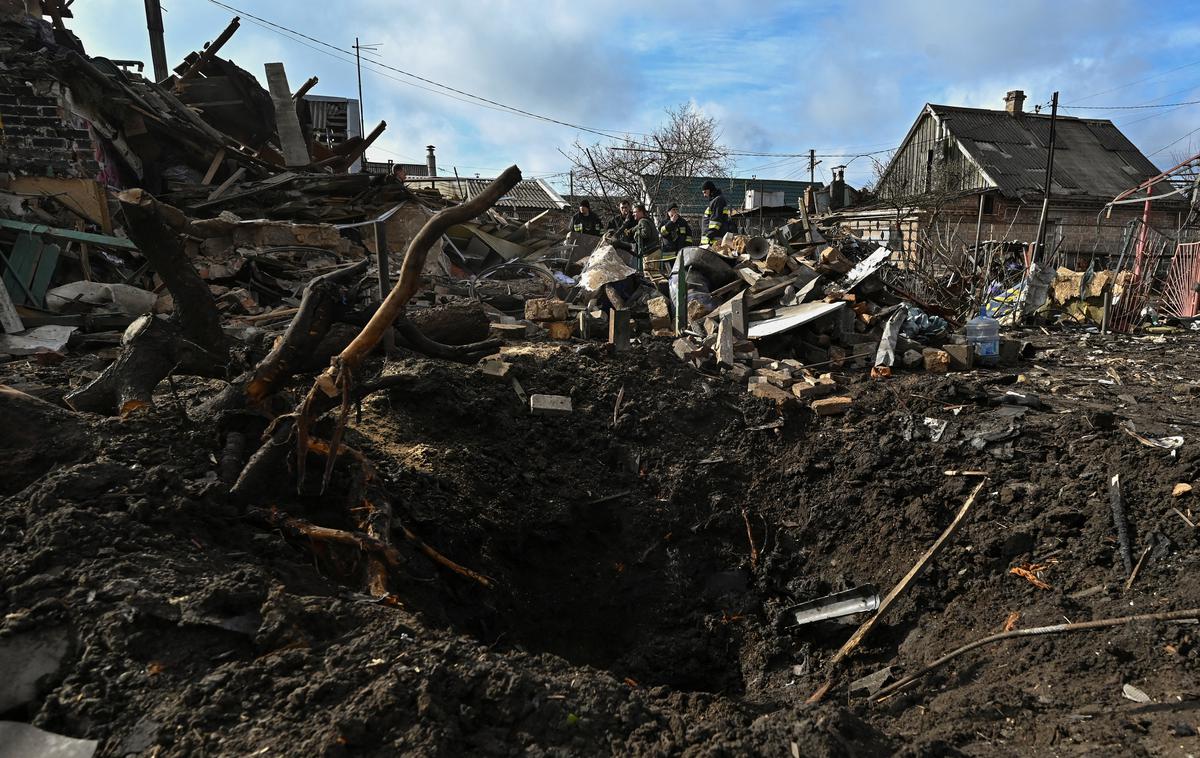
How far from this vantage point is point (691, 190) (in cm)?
3103

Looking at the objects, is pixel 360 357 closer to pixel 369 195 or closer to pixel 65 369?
pixel 65 369

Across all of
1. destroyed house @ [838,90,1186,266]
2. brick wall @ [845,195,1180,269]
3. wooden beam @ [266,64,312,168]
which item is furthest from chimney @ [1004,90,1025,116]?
wooden beam @ [266,64,312,168]

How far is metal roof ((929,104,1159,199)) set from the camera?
24266 mm

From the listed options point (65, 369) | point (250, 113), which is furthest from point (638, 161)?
point (65, 369)

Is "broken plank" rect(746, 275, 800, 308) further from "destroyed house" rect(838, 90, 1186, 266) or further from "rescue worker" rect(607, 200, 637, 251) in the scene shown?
"destroyed house" rect(838, 90, 1186, 266)

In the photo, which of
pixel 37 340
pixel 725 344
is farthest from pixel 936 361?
pixel 37 340

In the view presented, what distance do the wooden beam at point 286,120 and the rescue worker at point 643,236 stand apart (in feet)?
19.8

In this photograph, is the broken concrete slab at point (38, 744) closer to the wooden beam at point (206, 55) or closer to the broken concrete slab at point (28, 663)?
the broken concrete slab at point (28, 663)

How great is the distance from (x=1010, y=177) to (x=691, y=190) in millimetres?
12174

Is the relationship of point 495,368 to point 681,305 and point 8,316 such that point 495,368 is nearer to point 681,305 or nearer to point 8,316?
point 681,305

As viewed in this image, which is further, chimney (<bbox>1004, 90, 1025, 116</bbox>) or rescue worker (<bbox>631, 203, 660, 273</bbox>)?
chimney (<bbox>1004, 90, 1025, 116</bbox>)

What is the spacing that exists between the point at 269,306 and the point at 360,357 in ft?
22.2

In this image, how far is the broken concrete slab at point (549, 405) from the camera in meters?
5.55

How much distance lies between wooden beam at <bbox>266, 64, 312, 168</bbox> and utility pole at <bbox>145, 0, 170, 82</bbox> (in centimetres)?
616
